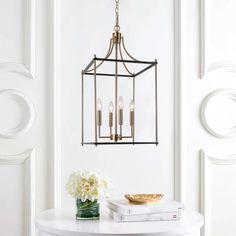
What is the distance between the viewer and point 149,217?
199 centimetres

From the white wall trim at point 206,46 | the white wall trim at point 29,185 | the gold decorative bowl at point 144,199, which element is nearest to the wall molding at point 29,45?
the white wall trim at point 29,185

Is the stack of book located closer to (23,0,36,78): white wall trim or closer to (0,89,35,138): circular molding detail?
(0,89,35,138): circular molding detail

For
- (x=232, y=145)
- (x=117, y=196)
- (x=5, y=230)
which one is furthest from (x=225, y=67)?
(x=5, y=230)

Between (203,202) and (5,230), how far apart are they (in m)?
1.19

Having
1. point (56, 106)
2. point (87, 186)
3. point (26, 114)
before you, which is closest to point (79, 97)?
point (56, 106)

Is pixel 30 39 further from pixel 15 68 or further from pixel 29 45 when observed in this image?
pixel 15 68

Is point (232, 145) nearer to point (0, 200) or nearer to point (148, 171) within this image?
point (148, 171)

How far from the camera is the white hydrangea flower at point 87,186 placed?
1971mm

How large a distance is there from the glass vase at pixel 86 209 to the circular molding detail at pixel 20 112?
678mm

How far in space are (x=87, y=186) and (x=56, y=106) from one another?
70 centimetres

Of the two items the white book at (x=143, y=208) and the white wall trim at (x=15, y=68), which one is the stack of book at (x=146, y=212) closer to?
the white book at (x=143, y=208)

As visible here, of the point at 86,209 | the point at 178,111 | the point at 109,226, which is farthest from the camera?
the point at 178,111

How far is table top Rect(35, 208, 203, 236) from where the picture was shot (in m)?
1.82

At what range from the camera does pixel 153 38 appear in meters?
2.71
